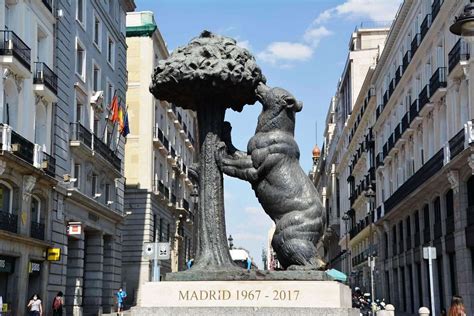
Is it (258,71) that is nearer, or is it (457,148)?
(258,71)

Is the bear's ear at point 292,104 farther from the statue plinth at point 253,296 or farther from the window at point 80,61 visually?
the window at point 80,61

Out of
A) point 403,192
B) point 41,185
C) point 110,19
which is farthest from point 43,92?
point 403,192

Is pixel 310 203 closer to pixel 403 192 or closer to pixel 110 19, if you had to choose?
pixel 110 19

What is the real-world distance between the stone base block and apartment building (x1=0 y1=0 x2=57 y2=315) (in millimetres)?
17023

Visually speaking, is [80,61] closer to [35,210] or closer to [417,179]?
[35,210]

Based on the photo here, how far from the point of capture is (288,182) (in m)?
8.94

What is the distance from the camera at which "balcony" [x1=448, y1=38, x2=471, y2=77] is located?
29.4 metres

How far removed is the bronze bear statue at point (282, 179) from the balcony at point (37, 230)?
19535 mm

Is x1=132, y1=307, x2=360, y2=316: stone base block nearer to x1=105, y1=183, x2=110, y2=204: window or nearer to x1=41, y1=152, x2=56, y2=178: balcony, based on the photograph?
x1=41, y1=152, x2=56, y2=178: balcony

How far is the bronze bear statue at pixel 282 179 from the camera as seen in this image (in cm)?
884

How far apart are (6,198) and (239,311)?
19311 mm

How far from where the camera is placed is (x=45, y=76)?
28234 millimetres

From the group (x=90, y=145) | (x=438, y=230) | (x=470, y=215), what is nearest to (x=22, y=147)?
(x=90, y=145)

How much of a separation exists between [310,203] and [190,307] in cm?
201
